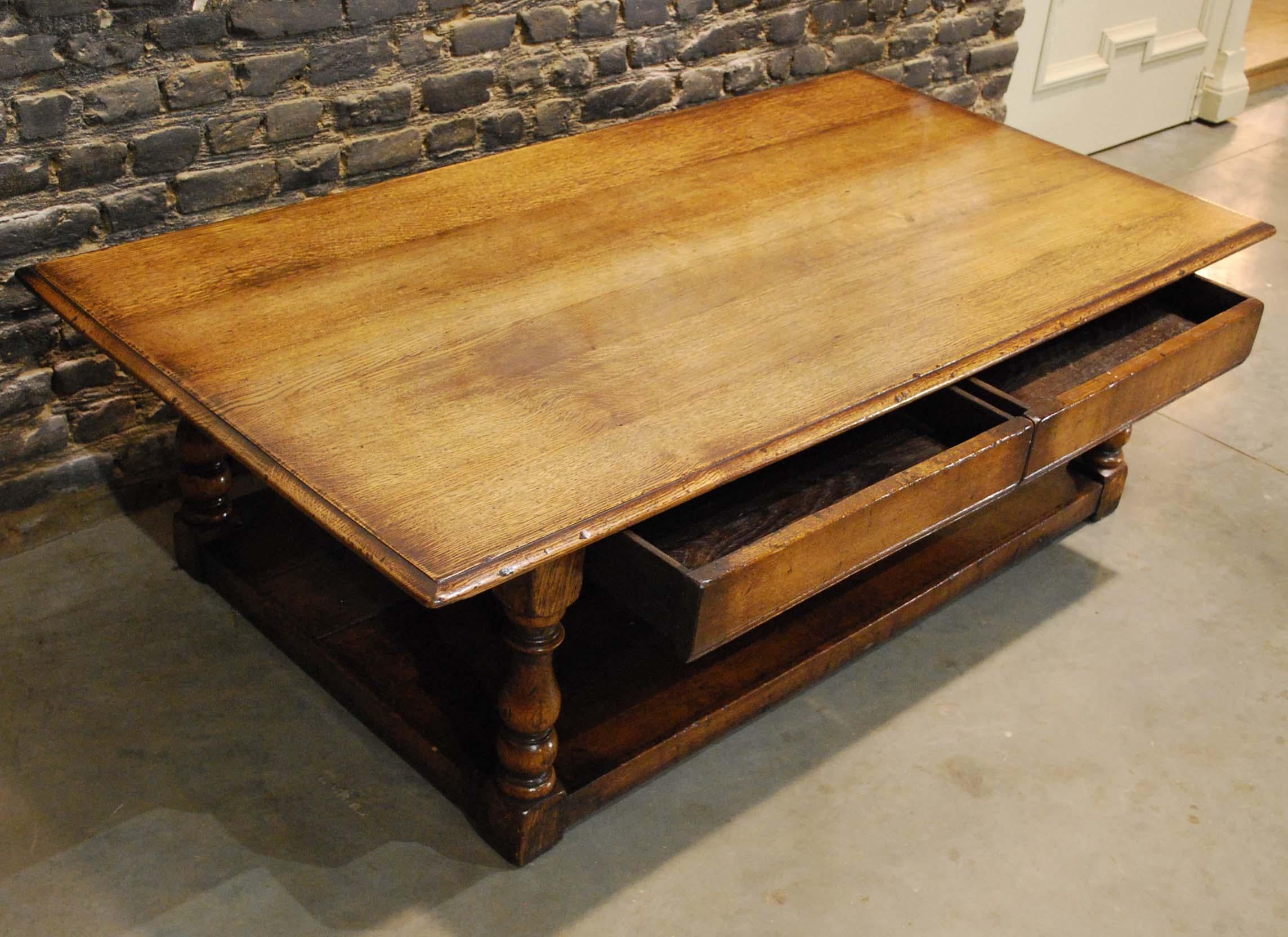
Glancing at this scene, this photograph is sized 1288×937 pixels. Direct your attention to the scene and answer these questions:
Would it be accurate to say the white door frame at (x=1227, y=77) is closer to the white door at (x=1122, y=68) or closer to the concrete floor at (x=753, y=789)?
the white door at (x=1122, y=68)

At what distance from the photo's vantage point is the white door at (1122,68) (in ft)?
10.3

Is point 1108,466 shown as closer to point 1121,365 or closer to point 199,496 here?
point 1121,365

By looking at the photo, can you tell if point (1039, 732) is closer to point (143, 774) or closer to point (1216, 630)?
point (1216, 630)

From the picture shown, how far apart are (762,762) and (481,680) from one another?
0.36m

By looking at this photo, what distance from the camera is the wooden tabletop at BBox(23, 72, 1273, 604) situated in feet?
4.33

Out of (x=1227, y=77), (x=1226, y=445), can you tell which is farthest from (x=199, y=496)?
(x=1227, y=77)

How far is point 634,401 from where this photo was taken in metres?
1.45

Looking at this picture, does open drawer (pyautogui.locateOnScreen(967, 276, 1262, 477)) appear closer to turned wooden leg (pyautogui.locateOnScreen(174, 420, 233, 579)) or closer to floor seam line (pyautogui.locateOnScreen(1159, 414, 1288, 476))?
floor seam line (pyautogui.locateOnScreen(1159, 414, 1288, 476))

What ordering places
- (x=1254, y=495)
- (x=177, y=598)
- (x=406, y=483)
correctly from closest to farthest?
1. (x=406, y=483)
2. (x=177, y=598)
3. (x=1254, y=495)

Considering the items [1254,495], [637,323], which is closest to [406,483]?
[637,323]

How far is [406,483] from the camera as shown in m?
1.30

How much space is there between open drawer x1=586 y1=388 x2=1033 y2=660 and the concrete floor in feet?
1.04

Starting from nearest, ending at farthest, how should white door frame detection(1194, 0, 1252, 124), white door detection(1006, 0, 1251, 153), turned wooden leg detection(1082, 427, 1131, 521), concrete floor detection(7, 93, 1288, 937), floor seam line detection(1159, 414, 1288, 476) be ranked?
concrete floor detection(7, 93, 1288, 937) < turned wooden leg detection(1082, 427, 1131, 521) < floor seam line detection(1159, 414, 1288, 476) < white door detection(1006, 0, 1251, 153) < white door frame detection(1194, 0, 1252, 124)

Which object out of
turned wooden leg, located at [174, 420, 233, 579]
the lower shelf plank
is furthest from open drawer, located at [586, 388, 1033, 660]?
turned wooden leg, located at [174, 420, 233, 579]
